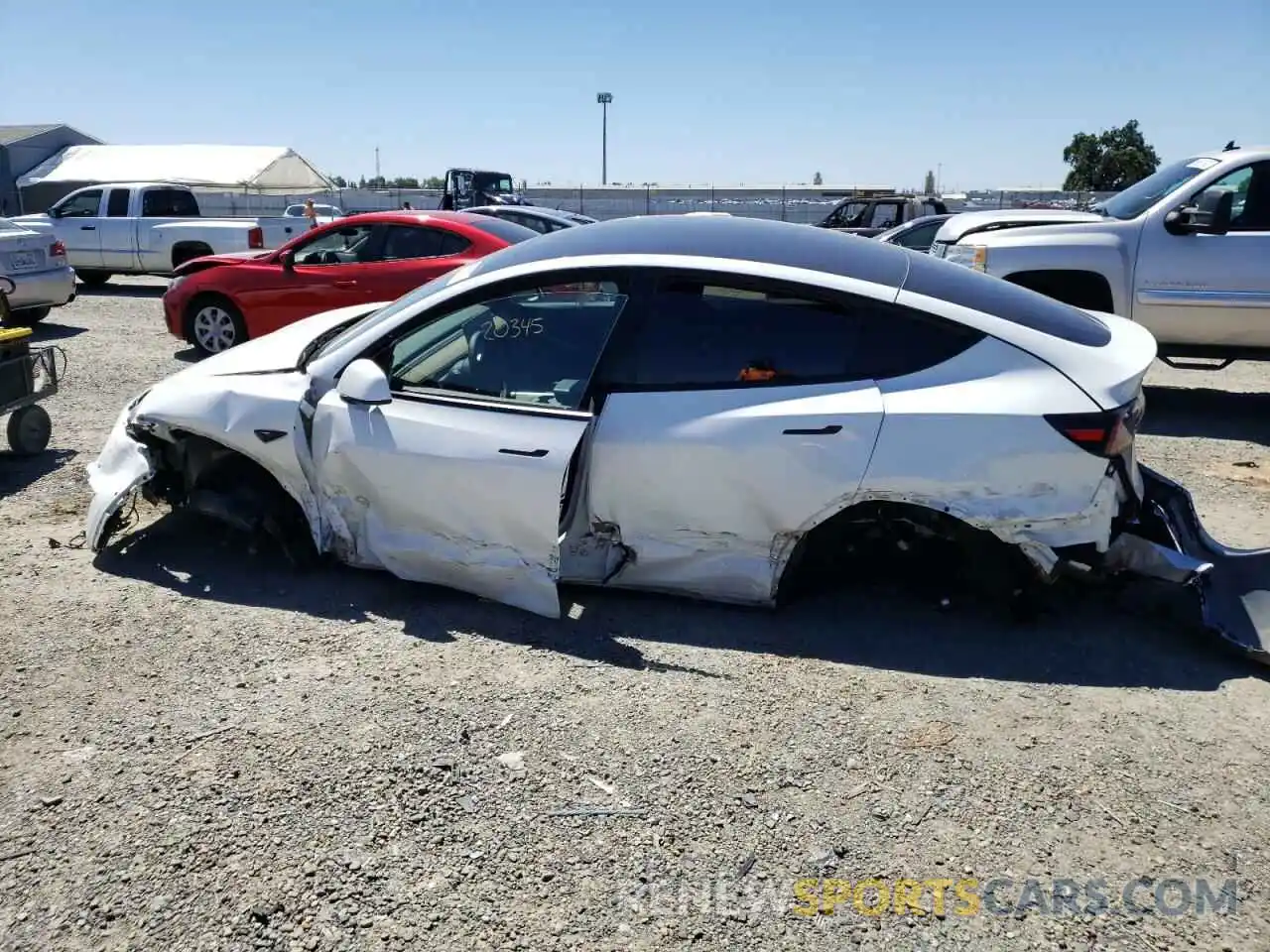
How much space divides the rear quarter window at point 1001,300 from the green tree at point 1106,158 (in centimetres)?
5425

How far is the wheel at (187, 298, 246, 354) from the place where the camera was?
9711mm

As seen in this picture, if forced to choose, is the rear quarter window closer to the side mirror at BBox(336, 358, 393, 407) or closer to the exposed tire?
the side mirror at BBox(336, 358, 393, 407)

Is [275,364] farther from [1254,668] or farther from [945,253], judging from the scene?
[945,253]

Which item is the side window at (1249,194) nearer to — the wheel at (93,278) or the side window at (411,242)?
the side window at (411,242)

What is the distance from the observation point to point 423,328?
4059mm

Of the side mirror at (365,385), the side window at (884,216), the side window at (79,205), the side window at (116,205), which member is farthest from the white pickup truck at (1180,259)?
the side window at (79,205)

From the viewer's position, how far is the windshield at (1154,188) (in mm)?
7645

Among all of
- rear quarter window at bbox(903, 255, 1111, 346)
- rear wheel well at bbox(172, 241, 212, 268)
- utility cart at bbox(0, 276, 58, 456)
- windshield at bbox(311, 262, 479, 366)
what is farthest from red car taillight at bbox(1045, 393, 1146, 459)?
rear wheel well at bbox(172, 241, 212, 268)

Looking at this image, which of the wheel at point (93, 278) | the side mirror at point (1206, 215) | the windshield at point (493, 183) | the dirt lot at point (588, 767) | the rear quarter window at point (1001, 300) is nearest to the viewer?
the dirt lot at point (588, 767)

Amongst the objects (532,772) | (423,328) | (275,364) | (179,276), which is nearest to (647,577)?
(532,772)

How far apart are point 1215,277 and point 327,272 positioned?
25.5ft

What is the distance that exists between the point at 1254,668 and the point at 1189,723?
0.59 meters

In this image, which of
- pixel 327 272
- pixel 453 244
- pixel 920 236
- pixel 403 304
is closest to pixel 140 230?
pixel 327 272

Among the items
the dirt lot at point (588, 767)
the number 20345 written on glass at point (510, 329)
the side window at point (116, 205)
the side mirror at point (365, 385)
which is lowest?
the dirt lot at point (588, 767)
